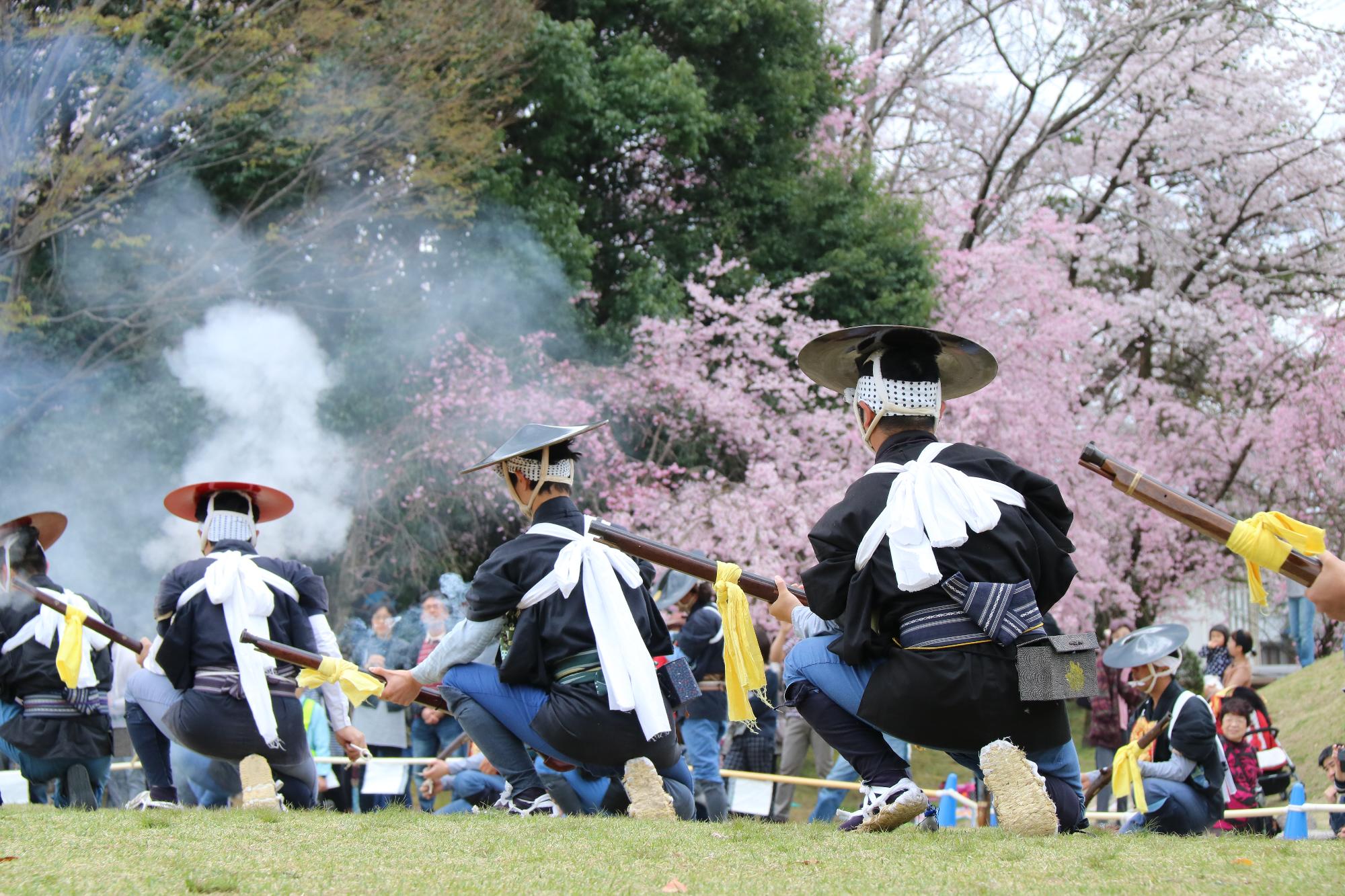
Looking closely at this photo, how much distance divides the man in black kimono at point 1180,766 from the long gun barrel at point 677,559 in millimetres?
2694

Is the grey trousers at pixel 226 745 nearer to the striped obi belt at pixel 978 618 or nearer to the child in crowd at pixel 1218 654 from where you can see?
the striped obi belt at pixel 978 618

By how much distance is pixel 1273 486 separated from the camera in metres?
19.4

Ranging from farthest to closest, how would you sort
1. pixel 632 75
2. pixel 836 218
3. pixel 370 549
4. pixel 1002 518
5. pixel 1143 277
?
pixel 1143 277, pixel 836 218, pixel 632 75, pixel 370 549, pixel 1002 518

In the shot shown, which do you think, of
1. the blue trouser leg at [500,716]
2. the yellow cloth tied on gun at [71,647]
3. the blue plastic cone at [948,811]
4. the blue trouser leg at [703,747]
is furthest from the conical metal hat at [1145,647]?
the yellow cloth tied on gun at [71,647]

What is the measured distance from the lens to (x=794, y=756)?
35.3 ft

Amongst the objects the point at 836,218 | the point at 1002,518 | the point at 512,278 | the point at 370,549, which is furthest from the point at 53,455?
the point at 1002,518

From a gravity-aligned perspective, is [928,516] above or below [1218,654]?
above

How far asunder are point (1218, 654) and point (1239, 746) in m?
3.12

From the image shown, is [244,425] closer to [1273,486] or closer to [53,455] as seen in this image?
[53,455]

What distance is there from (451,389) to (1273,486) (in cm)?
1223

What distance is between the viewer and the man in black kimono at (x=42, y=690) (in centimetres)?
776

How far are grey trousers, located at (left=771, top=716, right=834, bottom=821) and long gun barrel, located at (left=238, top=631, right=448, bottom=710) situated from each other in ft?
14.4

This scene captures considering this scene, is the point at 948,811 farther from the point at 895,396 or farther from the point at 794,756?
the point at 895,396

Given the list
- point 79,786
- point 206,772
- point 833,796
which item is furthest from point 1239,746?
point 79,786
